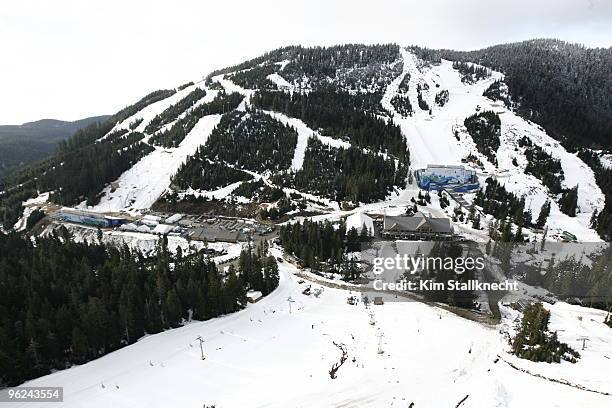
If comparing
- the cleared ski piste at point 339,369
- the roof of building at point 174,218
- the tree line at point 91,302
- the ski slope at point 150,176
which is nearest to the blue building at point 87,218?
the ski slope at point 150,176

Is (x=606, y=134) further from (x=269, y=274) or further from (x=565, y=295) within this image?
(x=269, y=274)

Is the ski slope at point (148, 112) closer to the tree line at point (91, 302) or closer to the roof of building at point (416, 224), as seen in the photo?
the tree line at point (91, 302)

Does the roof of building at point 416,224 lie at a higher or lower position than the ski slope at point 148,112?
lower

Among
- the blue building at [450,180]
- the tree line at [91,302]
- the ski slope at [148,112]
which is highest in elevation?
the ski slope at [148,112]

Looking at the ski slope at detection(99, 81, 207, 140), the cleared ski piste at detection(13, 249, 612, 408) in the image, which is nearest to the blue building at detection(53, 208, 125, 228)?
the cleared ski piste at detection(13, 249, 612, 408)

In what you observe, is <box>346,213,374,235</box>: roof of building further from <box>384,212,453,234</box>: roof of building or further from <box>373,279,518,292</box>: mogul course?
<box>373,279,518,292</box>: mogul course

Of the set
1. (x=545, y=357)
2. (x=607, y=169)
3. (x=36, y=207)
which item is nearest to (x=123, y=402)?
(x=545, y=357)

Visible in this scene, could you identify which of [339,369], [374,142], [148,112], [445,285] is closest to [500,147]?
[374,142]
